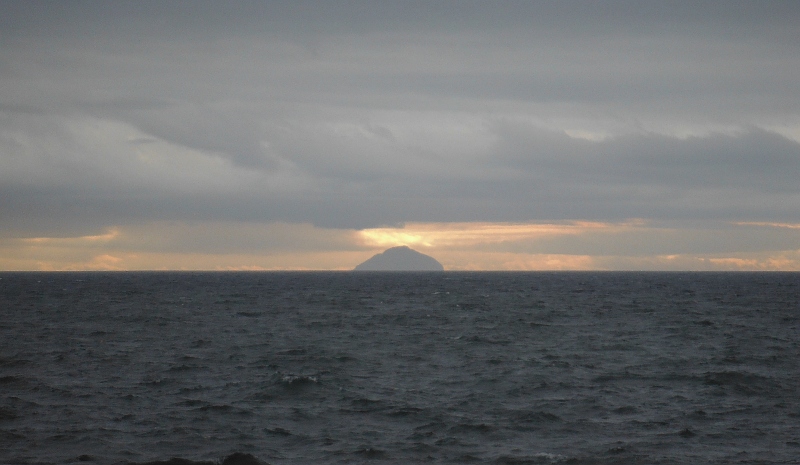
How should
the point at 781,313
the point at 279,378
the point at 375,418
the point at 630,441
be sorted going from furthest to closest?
the point at 781,313, the point at 279,378, the point at 375,418, the point at 630,441

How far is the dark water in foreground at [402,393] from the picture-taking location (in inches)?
1061

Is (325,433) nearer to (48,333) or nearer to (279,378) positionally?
(279,378)

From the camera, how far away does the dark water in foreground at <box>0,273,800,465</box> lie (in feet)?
88.4

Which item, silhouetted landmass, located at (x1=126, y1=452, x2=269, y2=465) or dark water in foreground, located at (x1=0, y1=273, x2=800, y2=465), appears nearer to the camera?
silhouetted landmass, located at (x1=126, y1=452, x2=269, y2=465)

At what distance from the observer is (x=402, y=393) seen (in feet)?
121

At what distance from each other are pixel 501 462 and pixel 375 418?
7759mm

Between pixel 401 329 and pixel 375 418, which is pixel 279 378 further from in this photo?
pixel 401 329

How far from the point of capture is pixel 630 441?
27.9m

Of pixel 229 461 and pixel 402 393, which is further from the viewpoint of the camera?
pixel 402 393

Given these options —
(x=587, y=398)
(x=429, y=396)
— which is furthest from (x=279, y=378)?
(x=587, y=398)

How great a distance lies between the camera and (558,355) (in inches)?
1966

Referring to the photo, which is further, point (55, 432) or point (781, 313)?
point (781, 313)

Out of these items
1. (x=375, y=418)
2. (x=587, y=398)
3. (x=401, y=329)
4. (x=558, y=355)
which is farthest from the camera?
(x=401, y=329)

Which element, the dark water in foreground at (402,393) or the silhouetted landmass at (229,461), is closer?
the silhouetted landmass at (229,461)
